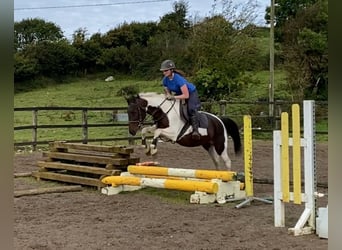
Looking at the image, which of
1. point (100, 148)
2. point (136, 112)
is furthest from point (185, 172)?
point (100, 148)

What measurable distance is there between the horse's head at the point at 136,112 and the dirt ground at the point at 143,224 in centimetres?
75

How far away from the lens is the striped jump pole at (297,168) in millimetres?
3232

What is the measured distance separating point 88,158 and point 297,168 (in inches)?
117

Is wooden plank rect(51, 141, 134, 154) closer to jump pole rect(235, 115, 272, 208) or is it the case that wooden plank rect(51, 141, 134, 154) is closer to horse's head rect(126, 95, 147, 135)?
horse's head rect(126, 95, 147, 135)

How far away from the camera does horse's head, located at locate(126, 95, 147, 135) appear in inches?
215

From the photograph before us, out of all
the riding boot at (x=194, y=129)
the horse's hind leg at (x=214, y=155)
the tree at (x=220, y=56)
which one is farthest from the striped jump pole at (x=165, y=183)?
the tree at (x=220, y=56)

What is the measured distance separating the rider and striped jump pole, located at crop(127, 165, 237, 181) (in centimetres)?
72

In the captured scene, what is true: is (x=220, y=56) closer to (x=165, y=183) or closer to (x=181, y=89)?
(x=181, y=89)

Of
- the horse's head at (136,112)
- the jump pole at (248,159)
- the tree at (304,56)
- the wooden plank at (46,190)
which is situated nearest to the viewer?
the jump pole at (248,159)

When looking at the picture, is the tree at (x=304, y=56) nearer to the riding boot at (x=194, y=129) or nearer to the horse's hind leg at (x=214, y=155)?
the horse's hind leg at (x=214, y=155)

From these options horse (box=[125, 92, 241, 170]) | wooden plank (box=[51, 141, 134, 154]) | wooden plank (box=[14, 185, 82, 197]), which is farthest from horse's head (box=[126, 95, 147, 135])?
wooden plank (box=[14, 185, 82, 197])

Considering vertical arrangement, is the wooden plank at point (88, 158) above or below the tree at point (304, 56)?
below

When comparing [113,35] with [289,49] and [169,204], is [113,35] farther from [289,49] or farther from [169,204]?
[169,204]

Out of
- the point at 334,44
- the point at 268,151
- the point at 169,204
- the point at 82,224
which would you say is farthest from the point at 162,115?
the point at 334,44
